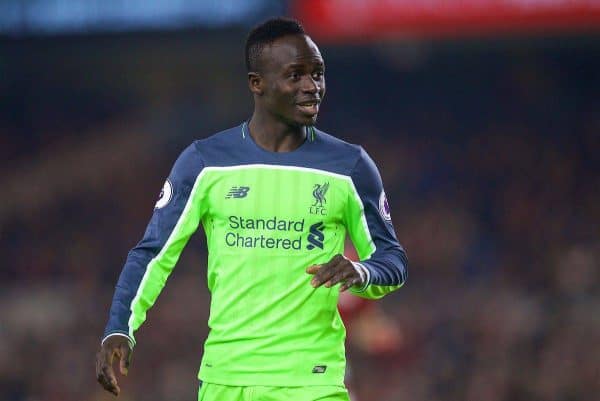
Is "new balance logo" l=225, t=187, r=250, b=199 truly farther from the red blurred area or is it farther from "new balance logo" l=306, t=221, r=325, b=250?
the red blurred area

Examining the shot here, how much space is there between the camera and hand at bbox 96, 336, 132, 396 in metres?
4.72

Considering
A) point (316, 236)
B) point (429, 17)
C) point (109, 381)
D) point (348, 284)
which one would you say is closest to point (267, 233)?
point (316, 236)

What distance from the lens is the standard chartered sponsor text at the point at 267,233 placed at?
195 inches

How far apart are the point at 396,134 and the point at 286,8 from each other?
4.04 metres

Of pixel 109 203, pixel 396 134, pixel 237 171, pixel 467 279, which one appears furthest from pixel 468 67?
pixel 237 171

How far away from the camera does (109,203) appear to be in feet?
61.8

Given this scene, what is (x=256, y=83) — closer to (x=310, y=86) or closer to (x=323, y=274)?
(x=310, y=86)

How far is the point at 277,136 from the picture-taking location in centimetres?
515

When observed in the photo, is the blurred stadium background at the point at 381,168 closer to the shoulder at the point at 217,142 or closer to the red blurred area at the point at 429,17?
the red blurred area at the point at 429,17

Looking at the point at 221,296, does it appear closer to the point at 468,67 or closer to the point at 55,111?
the point at 468,67

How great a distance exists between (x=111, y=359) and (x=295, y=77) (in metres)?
1.28

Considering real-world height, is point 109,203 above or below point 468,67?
below

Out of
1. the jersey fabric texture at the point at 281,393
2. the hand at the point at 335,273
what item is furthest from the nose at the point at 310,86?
the jersey fabric texture at the point at 281,393

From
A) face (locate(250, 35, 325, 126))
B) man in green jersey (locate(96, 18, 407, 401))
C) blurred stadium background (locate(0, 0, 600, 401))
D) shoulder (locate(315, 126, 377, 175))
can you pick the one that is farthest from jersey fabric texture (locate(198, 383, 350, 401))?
blurred stadium background (locate(0, 0, 600, 401))
